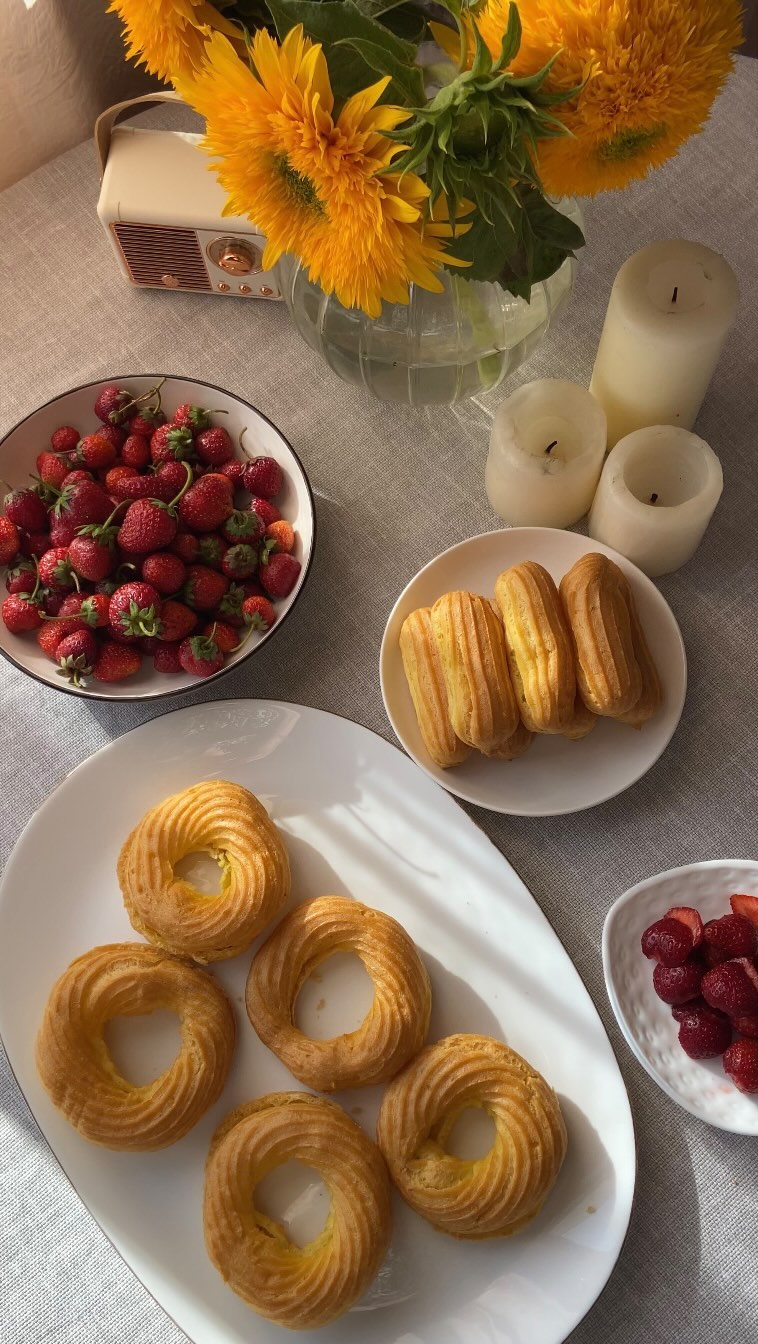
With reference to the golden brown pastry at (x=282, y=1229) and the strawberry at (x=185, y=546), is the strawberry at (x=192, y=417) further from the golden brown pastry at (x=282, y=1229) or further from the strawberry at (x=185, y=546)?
the golden brown pastry at (x=282, y=1229)

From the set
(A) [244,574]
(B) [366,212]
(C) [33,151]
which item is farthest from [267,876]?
(C) [33,151]

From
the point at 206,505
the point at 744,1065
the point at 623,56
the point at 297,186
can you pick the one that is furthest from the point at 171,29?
the point at 744,1065

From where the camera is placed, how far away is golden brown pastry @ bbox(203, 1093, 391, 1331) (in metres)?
0.83

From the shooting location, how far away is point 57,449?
105cm

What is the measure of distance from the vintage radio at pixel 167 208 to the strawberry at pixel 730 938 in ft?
2.39

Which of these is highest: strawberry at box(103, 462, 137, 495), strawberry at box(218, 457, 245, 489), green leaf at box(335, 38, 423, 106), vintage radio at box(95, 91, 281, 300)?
green leaf at box(335, 38, 423, 106)

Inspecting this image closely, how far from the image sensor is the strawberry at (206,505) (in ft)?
3.25

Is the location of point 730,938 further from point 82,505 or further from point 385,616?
point 82,505

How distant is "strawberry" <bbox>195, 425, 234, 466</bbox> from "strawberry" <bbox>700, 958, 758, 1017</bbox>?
62cm

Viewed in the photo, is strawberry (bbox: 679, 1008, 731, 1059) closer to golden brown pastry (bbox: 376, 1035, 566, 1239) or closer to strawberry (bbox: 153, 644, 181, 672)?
golden brown pastry (bbox: 376, 1035, 566, 1239)

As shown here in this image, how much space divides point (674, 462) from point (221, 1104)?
67cm

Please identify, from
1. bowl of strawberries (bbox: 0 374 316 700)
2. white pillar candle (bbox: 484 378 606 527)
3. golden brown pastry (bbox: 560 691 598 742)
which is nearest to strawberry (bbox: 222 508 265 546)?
bowl of strawberries (bbox: 0 374 316 700)

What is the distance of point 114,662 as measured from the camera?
0.96 m

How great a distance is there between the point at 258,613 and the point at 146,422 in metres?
0.23
